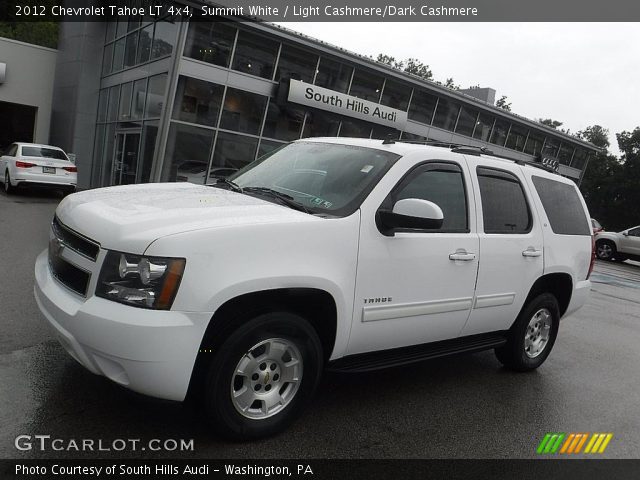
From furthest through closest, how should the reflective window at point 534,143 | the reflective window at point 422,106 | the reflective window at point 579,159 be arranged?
the reflective window at point 579,159 → the reflective window at point 534,143 → the reflective window at point 422,106

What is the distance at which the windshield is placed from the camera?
3426 millimetres

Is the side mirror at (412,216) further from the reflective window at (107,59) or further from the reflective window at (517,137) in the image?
the reflective window at (517,137)

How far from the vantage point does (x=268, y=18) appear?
56.2 feet

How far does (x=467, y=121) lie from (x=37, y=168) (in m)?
19.0

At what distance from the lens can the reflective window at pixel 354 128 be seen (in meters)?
20.8

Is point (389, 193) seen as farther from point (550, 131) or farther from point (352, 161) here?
point (550, 131)

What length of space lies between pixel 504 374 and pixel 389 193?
2437mm

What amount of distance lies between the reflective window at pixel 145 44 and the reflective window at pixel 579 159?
1049 inches

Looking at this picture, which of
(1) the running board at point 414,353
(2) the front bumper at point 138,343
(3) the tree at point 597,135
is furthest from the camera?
(3) the tree at point 597,135

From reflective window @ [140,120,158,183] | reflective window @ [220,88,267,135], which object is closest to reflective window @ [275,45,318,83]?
reflective window @ [220,88,267,135]

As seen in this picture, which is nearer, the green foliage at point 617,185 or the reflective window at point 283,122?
the reflective window at point 283,122

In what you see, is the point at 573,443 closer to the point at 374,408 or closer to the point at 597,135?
the point at 374,408

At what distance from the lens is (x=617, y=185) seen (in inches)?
1667

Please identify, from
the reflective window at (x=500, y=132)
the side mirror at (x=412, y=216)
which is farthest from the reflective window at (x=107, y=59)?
the side mirror at (x=412, y=216)
